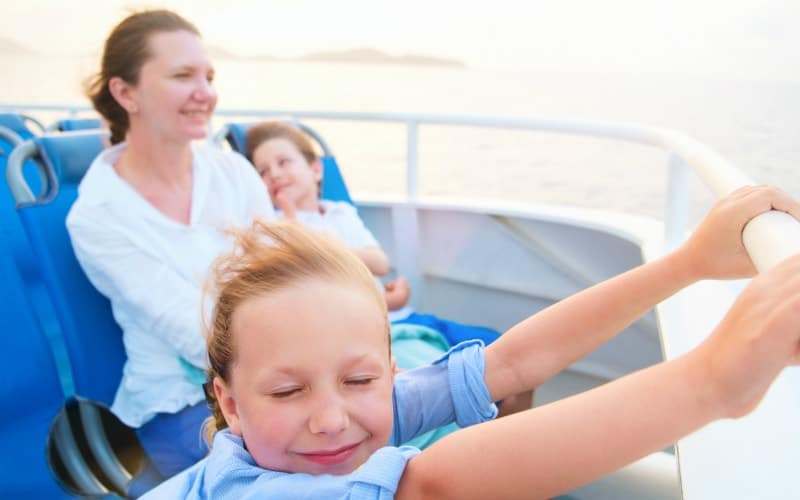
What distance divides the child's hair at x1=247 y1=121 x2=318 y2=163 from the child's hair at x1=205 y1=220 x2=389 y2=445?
5.27ft

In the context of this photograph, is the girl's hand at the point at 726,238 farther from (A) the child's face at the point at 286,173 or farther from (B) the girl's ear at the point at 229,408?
(A) the child's face at the point at 286,173

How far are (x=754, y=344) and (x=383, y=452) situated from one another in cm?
31

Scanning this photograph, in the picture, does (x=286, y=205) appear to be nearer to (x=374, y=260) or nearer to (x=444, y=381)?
(x=374, y=260)

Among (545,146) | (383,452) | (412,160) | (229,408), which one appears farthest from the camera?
(545,146)

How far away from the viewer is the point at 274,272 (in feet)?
2.49

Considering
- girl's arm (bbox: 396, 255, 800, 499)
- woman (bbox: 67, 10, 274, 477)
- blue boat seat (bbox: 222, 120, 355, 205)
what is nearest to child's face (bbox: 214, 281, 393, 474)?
girl's arm (bbox: 396, 255, 800, 499)

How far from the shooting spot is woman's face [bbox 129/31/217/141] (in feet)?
5.65

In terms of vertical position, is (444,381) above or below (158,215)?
below

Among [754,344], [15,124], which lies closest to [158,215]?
[754,344]

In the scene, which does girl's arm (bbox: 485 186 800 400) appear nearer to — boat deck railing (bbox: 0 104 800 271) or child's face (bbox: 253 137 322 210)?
boat deck railing (bbox: 0 104 800 271)

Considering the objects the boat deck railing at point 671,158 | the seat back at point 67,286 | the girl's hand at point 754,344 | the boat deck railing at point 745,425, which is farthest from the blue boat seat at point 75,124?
the girl's hand at point 754,344

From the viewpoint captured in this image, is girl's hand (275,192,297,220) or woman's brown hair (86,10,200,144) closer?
woman's brown hair (86,10,200,144)

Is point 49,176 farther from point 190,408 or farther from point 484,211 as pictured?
point 484,211

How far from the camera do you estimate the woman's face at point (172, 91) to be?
1.72 m
